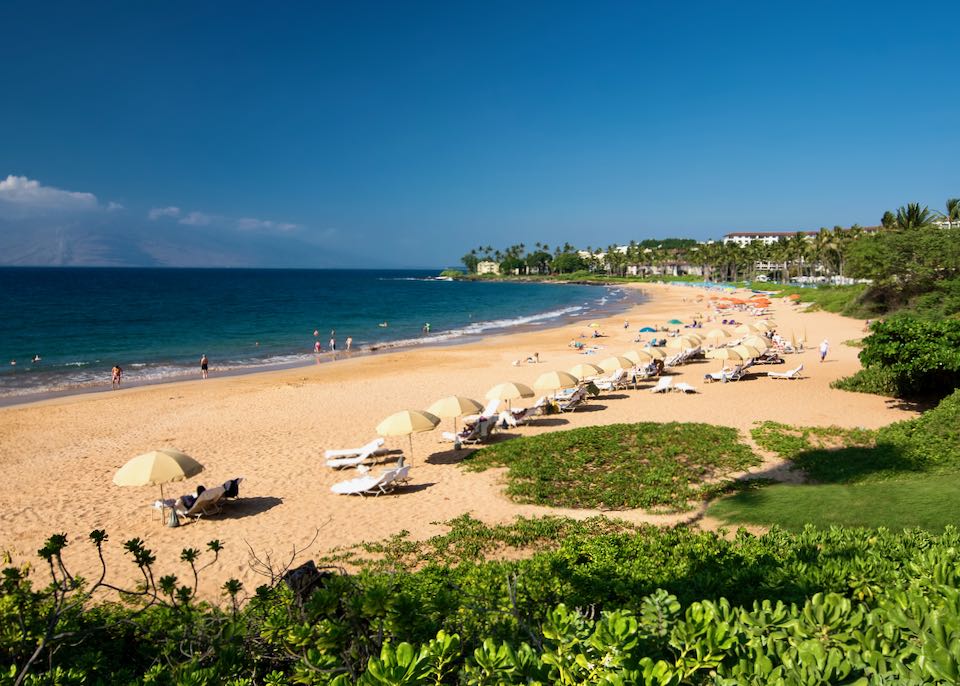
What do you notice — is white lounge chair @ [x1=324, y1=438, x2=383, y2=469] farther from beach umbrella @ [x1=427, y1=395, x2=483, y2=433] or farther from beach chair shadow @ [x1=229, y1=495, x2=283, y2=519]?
beach chair shadow @ [x1=229, y1=495, x2=283, y2=519]

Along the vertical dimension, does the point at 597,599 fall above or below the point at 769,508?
above

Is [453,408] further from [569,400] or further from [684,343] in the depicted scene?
[684,343]

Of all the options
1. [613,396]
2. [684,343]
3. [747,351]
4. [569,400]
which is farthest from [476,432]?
[684,343]

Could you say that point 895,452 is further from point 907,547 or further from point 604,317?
point 604,317

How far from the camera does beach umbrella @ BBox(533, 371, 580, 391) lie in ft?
53.6

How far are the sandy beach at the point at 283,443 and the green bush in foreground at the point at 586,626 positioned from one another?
4143mm

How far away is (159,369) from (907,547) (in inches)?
1386

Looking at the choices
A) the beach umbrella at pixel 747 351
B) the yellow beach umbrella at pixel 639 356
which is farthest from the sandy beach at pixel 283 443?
the yellow beach umbrella at pixel 639 356

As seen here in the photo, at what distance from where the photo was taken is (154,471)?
9.99 meters

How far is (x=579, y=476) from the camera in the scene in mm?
11086

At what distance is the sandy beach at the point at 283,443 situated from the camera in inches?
386

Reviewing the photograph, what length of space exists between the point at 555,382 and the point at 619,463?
16.4ft

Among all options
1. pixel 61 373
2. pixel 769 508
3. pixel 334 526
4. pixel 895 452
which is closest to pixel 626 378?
pixel 895 452

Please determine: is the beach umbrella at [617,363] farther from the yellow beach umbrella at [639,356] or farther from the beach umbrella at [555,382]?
the beach umbrella at [555,382]
